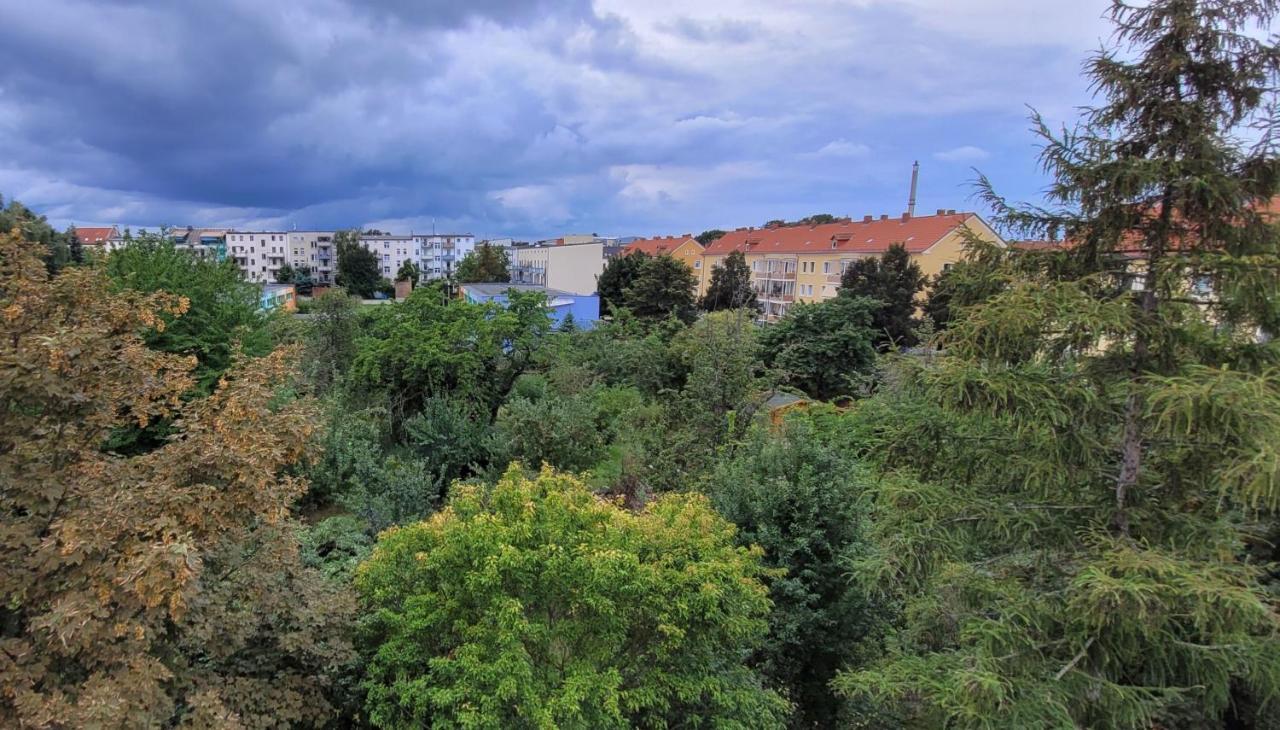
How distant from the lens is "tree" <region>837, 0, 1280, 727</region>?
13.2 ft

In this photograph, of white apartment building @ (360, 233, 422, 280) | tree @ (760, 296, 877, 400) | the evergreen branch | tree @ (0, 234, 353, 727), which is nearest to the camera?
tree @ (0, 234, 353, 727)

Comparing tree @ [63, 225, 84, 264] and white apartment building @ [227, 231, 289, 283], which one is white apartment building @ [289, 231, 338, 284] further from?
tree @ [63, 225, 84, 264]

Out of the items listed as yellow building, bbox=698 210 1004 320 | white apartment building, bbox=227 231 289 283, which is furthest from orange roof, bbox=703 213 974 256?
white apartment building, bbox=227 231 289 283

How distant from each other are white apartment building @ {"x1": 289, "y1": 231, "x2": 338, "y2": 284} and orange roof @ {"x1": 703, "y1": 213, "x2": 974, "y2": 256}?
206 ft

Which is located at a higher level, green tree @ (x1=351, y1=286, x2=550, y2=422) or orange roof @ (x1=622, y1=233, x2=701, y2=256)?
orange roof @ (x1=622, y1=233, x2=701, y2=256)

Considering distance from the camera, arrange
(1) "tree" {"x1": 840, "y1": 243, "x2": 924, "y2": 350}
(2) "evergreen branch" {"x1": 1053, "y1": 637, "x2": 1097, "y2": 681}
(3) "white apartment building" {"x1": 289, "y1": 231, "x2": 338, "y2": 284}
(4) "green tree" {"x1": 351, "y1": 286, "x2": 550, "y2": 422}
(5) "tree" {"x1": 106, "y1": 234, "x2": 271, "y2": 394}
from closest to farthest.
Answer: (2) "evergreen branch" {"x1": 1053, "y1": 637, "x2": 1097, "y2": 681}
(5) "tree" {"x1": 106, "y1": 234, "x2": 271, "y2": 394}
(4) "green tree" {"x1": 351, "y1": 286, "x2": 550, "y2": 422}
(1) "tree" {"x1": 840, "y1": 243, "x2": 924, "y2": 350}
(3) "white apartment building" {"x1": 289, "y1": 231, "x2": 338, "y2": 284}

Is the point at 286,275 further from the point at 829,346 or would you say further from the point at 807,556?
the point at 807,556

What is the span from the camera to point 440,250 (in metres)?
97.2

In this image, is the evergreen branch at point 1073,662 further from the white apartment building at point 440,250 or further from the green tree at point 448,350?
the white apartment building at point 440,250

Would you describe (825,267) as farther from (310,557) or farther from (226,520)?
(226,520)

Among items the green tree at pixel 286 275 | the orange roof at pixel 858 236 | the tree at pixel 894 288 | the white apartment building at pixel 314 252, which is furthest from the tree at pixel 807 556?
the white apartment building at pixel 314 252

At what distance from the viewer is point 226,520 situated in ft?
14.6

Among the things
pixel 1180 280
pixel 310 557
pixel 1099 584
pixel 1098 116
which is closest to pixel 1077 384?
pixel 1180 280

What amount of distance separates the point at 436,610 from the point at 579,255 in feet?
200
